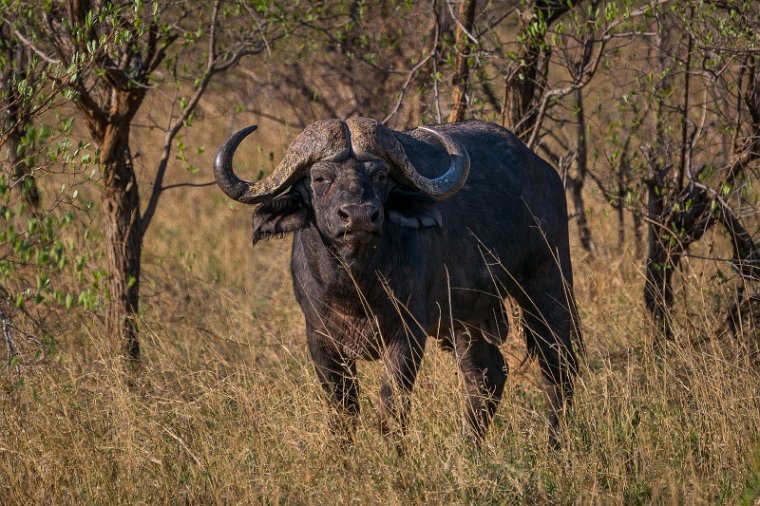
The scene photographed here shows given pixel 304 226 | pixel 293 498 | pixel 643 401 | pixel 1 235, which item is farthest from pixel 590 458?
pixel 1 235

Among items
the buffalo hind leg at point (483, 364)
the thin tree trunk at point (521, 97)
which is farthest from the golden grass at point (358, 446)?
the thin tree trunk at point (521, 97)

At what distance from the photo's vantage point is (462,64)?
21.7 feet

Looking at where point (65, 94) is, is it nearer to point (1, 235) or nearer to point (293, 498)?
point (1, 235)

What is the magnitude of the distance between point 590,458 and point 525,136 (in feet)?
10.3

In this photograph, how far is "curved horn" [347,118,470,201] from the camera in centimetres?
452

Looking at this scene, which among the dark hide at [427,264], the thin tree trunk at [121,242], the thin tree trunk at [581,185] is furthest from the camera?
the thin tree trunk at [581,185]

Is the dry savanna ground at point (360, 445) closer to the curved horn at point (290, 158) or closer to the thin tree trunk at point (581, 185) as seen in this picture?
the curved horn at point (290, 158)

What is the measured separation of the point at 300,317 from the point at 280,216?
2573 millimetres

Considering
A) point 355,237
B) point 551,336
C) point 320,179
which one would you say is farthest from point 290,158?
point 551,336

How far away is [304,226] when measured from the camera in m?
4.59

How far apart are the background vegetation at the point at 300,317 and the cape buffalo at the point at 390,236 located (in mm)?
240

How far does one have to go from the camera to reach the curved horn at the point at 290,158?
4473mm

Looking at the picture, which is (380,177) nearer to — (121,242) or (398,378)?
(398,378)

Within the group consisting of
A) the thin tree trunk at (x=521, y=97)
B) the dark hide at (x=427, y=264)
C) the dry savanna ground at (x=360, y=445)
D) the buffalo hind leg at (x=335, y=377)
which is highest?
the thin tree trunk at (x=521, y=97)
